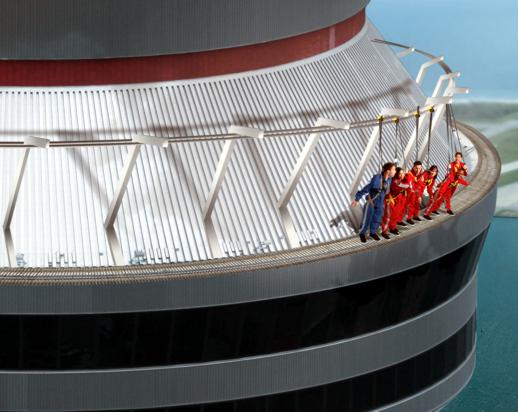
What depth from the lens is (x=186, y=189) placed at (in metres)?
54.2

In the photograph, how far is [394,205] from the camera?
181 feet

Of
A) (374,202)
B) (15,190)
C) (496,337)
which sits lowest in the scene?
(374,202)

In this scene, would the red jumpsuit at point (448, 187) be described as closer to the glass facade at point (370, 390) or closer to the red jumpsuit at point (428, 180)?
the red jumpsuit at point (428, 180)

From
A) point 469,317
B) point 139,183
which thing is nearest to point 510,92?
point 469,317

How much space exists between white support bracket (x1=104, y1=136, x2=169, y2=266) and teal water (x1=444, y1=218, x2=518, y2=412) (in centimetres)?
4668

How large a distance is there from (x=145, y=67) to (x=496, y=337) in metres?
53.0

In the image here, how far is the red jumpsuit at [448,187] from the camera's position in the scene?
5691 centimetres

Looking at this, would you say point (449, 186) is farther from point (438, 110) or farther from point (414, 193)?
point (438, 110)

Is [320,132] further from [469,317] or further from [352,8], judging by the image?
[469,317]

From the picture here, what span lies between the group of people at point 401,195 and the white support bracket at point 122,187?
6690 millimetres

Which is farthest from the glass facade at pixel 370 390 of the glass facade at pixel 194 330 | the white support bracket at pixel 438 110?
the white support bracket at pixel 438 110

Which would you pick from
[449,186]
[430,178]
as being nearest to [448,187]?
[449,186]

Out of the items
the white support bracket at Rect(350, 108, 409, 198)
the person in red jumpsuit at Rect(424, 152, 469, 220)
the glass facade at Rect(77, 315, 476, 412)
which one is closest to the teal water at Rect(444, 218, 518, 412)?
the glass facade at Rect(77, 315, 476, 412)

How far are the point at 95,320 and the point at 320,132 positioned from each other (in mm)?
8909
